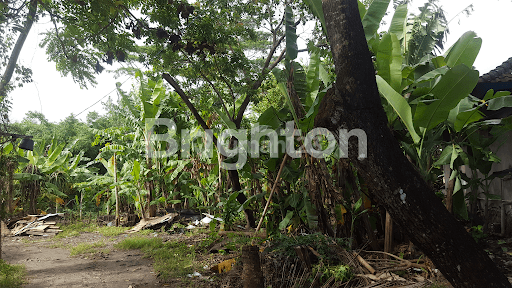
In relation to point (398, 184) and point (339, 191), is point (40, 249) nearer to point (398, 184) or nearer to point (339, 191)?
point (339, 191)

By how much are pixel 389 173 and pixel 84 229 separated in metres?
7.75

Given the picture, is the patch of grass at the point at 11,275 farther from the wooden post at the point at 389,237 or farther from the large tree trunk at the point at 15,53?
the wooden post at the point at 389,237

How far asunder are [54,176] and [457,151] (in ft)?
33.4

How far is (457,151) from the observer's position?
3.51m

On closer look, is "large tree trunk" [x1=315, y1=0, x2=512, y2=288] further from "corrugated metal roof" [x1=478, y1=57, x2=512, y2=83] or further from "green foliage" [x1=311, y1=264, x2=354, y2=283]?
"corrugated metal roof" [x1=478, y1=57, x2=512, y2=83]

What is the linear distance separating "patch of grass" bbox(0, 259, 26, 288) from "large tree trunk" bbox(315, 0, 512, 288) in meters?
4.06

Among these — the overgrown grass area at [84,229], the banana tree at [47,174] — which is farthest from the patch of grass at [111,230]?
the banana tree at [47,174]

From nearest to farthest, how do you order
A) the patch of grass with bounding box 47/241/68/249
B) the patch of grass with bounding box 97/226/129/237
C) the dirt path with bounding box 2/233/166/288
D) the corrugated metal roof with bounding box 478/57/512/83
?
the dirt path with bounding box 2/233/166/288 → the corrugated metal roof with bounding box 478/57/512/83 → the patch of grass with bounding box 47/241/68/249 → the patch of grass with bounding box 97/226/129/237

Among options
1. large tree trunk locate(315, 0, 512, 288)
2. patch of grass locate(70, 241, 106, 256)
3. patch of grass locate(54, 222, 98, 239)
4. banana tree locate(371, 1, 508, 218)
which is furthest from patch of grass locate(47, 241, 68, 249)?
banana tree locate(371, 1, 508, 218)

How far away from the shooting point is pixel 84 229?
7.93 metres

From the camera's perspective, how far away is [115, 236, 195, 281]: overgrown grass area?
13.7 feet

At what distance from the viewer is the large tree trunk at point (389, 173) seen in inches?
95.0

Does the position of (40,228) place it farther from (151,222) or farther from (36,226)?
(151,222)

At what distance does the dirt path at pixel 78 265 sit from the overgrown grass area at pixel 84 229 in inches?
18.2
